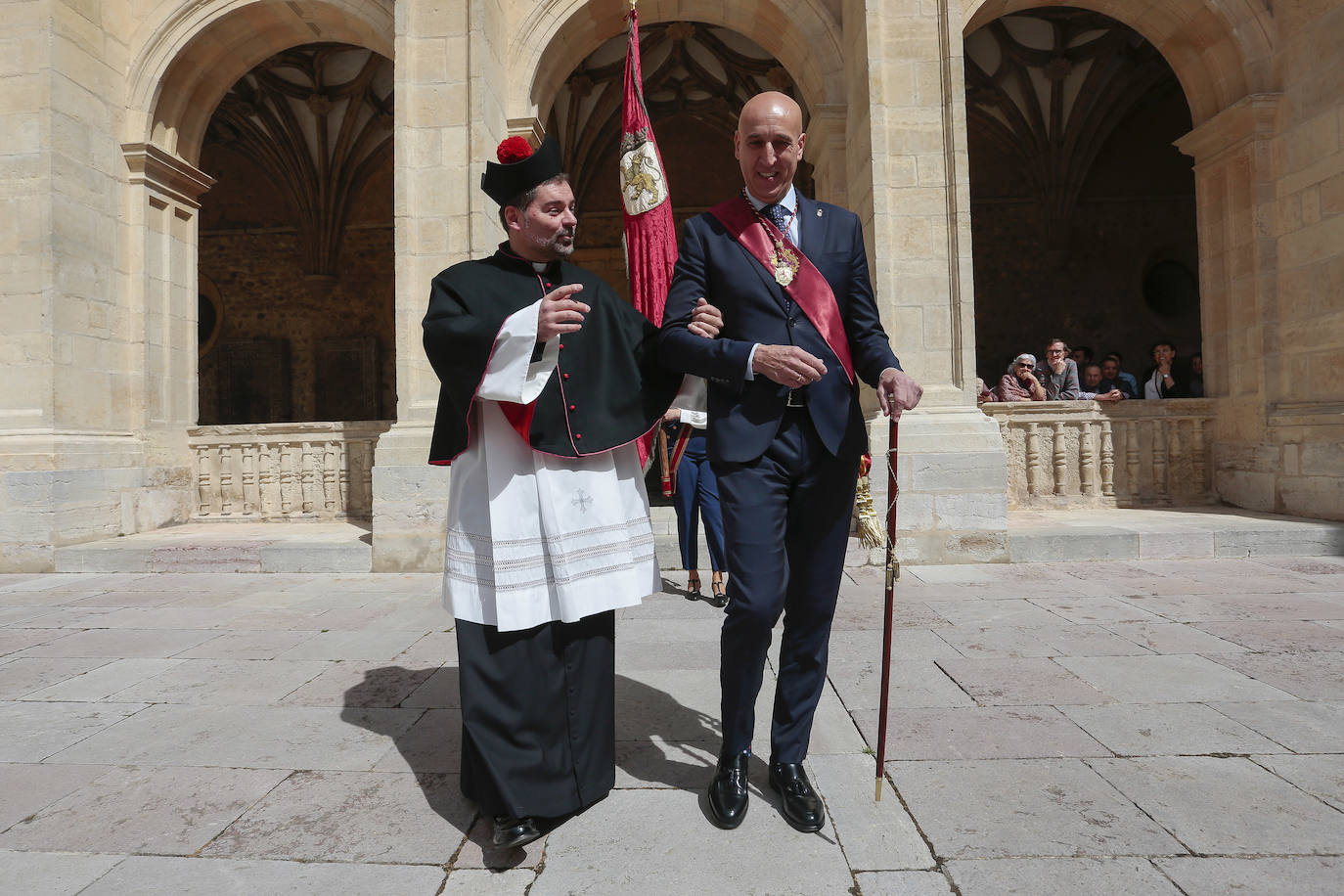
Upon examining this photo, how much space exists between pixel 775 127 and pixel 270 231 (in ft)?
51.1

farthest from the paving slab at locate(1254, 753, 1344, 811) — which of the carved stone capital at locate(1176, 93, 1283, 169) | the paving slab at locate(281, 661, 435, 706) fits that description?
the carved stone capital at locate(1176, 93, 1283, 169)

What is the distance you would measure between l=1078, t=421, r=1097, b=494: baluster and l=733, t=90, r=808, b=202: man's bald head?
18.8ft

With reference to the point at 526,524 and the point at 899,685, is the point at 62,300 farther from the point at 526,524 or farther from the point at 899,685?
the point at 899,685

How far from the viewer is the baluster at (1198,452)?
6871 millimetres

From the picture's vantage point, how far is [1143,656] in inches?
126

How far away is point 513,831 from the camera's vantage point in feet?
5.99

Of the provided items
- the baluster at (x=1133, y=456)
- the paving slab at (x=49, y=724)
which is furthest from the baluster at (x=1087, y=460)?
the paving slab at (x=49, y=724)

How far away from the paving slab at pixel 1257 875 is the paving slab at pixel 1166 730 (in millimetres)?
588

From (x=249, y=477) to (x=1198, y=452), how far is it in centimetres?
859

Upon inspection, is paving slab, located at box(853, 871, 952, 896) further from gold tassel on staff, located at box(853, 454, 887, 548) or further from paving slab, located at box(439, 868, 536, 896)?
gold tassel on staff, located at box(853, 454, 887, 548)

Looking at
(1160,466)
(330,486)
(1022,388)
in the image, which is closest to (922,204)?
(1022,388)

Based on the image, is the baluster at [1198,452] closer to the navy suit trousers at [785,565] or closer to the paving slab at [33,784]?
the navy suit trousers at [785,565]

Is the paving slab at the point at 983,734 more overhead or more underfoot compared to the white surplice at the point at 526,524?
more underfoot

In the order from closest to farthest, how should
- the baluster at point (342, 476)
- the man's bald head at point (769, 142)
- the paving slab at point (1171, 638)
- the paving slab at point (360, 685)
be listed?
1. the man's bald head at point (769, 142)
2. the paving slab at point (360, 685)
3. the paving slab at point (1171, 638)
4. the baluster at point (342, 476)
